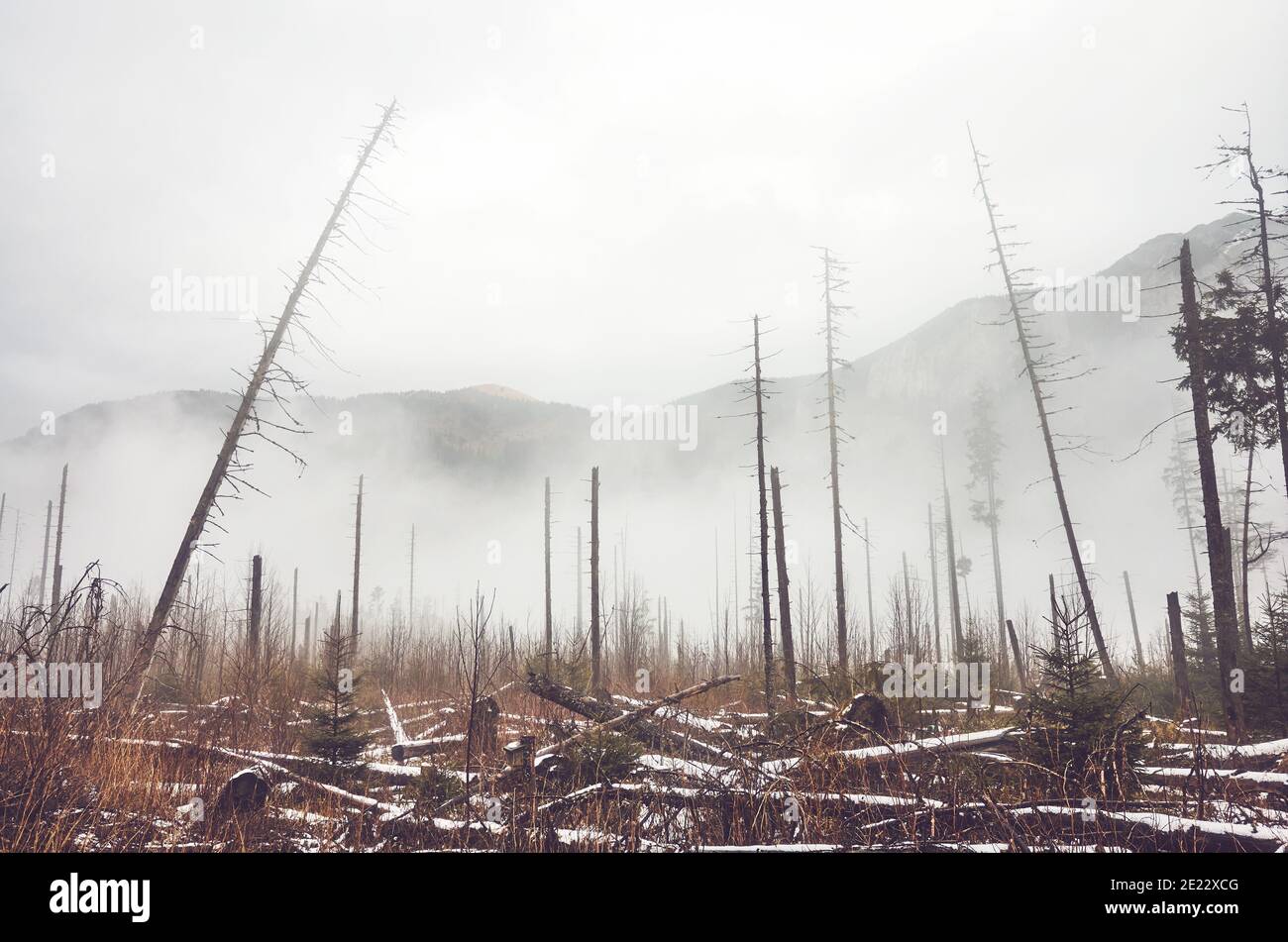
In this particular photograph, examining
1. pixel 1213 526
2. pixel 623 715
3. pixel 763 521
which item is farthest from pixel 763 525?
pixel 623 715

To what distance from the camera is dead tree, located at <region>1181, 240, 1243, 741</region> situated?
1095cm

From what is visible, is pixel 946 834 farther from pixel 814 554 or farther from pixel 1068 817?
pixel 814 554

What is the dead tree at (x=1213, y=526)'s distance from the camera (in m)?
10.9

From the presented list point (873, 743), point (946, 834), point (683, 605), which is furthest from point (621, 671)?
point (683, 605)

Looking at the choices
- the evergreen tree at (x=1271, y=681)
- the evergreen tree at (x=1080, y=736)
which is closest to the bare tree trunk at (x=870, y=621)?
the evergreen tree at (x=1271, y=681)

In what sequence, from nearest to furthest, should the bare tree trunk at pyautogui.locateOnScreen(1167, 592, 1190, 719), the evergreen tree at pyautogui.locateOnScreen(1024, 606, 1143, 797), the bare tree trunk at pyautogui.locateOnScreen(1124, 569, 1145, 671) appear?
1. the evergreen tree at pyautogui.locateOnScreen(1024, 606, 1143, 797)
2. the bare tree trunk at pyautogui.locateOnScreen(1167, 592, 1190, 719)
3. the bare tree trunk at pyautogui.locateOnScreen(1124, 569, 1145, 671)

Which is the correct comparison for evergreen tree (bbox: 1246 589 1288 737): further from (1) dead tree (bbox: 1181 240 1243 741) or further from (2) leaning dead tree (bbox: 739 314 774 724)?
(2) leaning dead tree (bbox: 739 314 774 724)

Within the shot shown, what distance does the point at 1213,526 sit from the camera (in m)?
12.1

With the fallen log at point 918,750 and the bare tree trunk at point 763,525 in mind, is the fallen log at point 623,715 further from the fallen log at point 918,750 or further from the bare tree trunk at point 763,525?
the bare tree trunk at point 763,525

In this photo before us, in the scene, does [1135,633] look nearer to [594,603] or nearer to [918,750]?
[594,603]

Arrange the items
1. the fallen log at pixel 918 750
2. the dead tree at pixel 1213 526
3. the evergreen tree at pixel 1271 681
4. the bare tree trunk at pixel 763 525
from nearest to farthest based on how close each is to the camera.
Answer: the fallen log at pixel 918 750, the evergreen tree at pixel 1271 681, the dead tree at pixel 1213 526, the bare tree trunk at pixel 763 525

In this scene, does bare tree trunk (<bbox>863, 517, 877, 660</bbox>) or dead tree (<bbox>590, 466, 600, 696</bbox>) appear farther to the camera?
dead tree (<bbox>590, 466, 600, 696</bbox>)

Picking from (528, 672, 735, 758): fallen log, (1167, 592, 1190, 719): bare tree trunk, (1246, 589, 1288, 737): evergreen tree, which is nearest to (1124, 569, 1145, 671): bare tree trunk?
(1167, 592, 1190, 719): bare tree trunk
